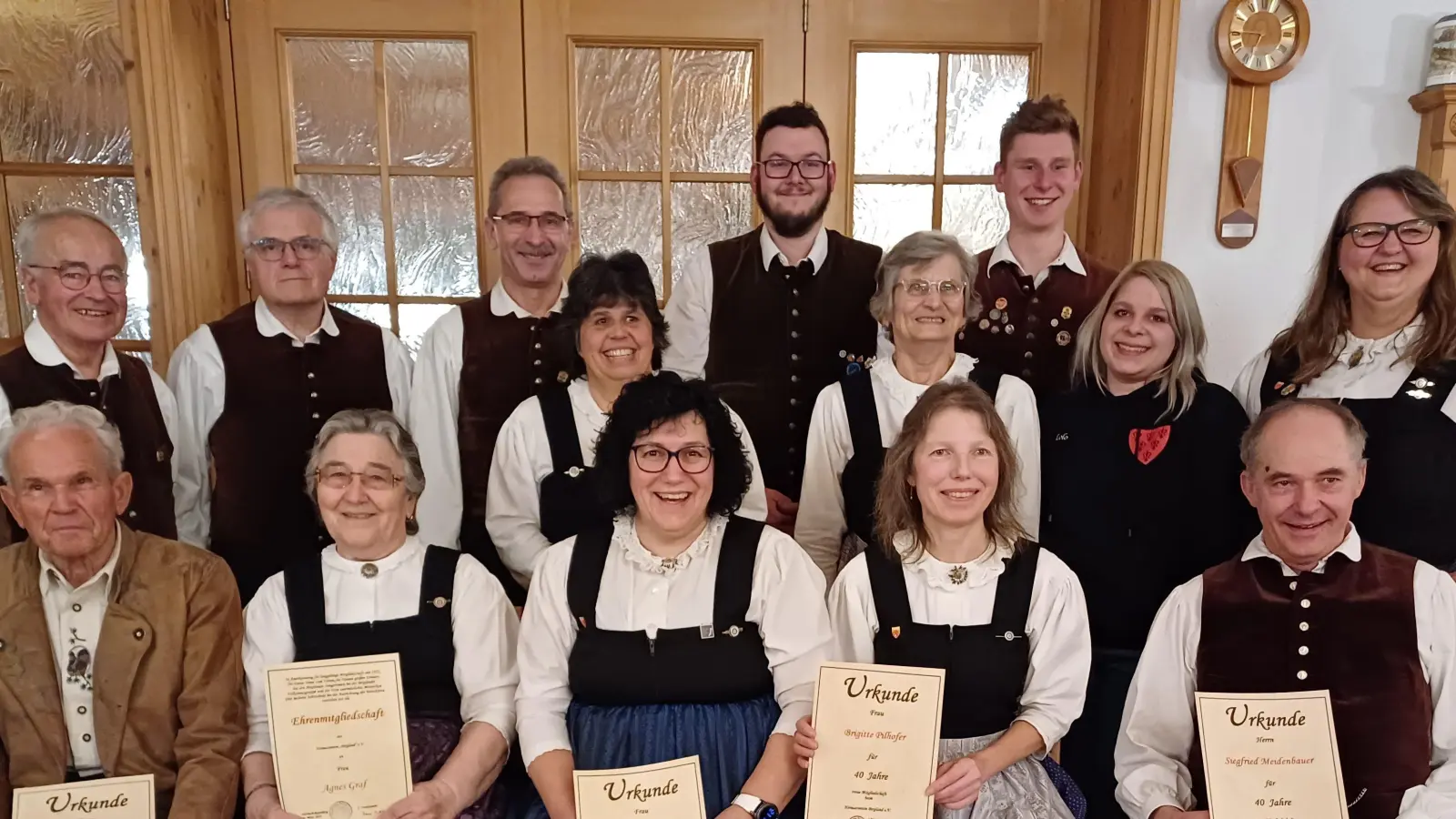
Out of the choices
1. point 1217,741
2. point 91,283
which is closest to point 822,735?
point 1217,741

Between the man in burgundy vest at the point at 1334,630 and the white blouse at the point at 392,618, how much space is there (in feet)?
3.80

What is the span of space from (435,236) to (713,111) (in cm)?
104

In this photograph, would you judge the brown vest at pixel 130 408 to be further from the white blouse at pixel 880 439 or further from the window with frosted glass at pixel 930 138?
the window with frosted glass at pixel 930 138

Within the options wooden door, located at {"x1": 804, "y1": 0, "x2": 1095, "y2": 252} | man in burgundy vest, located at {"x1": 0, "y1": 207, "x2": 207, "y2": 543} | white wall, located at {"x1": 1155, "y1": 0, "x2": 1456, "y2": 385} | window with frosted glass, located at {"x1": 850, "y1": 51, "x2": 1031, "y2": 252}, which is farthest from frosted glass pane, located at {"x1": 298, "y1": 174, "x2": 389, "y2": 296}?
white wall, located at {"x1": 1155, "y1": 0, "x2": 1456, "y2": 385}

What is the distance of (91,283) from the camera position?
202 cm

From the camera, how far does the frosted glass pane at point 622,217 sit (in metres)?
3.19

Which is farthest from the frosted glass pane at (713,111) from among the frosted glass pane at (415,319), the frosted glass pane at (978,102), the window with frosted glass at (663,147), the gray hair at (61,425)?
the gray hair at (61,425)

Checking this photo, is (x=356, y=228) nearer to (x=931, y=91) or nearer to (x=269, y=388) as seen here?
(x=269, y=388)

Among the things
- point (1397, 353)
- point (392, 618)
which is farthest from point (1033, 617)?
point (392, 618)

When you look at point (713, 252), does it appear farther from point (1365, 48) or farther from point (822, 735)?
point (1365, 48)

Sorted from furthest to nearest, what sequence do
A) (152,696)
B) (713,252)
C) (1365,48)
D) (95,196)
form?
(95,196) → (1365,48) → (713,252) → (152,696)

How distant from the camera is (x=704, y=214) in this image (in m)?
3.24

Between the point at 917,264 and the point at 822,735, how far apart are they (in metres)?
1.00

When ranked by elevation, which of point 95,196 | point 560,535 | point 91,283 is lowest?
point 560,535
